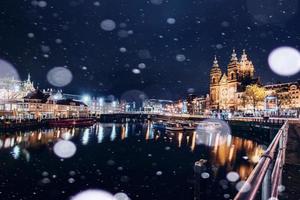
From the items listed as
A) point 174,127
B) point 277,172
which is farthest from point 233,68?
point 277,172

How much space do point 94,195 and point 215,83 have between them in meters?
128

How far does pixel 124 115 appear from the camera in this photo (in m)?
157

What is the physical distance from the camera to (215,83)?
14162 cm

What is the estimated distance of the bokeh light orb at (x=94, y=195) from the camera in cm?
1944

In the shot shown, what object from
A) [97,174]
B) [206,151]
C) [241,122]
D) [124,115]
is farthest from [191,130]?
[124,115]

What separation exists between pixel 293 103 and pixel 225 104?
33.2 meters

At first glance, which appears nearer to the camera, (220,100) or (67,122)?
(67,122)

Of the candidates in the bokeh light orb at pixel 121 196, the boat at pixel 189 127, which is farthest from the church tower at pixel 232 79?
the bokeh light orb at pixel 121 196

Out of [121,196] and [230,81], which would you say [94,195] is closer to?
[121,196]

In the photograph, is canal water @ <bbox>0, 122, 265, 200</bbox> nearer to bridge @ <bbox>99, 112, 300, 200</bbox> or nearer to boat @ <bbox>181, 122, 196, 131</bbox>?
bridge @ <bbox>99, 112, 300, 200</bbox>

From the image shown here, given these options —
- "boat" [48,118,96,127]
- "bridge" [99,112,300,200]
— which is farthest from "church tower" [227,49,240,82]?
"bridge" [99,112,300,200]

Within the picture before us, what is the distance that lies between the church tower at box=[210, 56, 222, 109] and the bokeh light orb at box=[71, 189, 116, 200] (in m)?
117

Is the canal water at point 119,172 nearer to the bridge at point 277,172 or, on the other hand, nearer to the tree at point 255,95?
the bridge at point 277,172

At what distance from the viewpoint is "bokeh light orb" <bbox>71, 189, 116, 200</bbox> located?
19.4 meters
